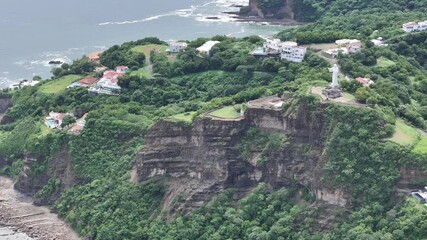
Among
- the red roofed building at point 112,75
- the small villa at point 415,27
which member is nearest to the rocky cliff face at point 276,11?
the small villa at point 415,27

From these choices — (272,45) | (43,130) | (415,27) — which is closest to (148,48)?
(272,45)

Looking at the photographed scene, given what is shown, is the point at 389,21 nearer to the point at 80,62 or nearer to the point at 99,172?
the point at 80,62

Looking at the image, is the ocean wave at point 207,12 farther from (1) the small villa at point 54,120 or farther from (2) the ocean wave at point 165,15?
(1) the small villa at point 54,120

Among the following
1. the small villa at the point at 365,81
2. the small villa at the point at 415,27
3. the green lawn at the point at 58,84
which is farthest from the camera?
the small villa at the point at 415,27

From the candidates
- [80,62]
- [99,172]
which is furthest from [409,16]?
[99,172]

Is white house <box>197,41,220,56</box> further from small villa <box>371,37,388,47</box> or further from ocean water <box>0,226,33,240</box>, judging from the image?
ocean water <box>0,226,33,240</box>

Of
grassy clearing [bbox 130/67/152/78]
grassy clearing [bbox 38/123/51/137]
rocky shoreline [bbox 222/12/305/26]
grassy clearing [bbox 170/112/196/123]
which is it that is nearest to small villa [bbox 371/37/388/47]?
grassy clearing [bbox 130/67/152/78]
